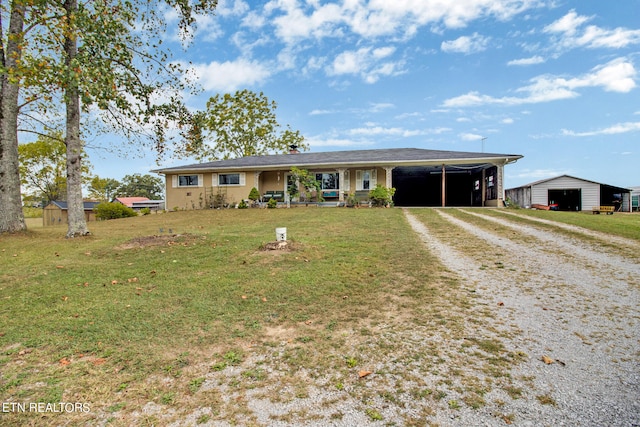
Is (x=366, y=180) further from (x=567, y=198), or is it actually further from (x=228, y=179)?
(x=567, y=198)

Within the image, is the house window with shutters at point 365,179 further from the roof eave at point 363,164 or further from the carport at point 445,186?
the carport at point 445,186

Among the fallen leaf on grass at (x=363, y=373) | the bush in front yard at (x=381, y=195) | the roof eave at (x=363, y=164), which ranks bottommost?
the fallen leaf on grass at (x=363, y=373)

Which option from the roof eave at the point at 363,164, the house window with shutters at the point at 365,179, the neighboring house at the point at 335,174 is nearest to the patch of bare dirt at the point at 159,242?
the roof eave at the point at 363,164

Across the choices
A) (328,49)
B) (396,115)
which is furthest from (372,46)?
(396,115)

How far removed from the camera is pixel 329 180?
2225 cm

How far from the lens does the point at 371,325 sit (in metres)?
3.45

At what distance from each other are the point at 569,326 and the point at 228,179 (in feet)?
72.4

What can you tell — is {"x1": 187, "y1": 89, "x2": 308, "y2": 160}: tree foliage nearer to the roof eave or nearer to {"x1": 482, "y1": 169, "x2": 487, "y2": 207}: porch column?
the roof eave

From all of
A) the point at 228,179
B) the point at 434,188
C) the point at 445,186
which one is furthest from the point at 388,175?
the point at 228,179

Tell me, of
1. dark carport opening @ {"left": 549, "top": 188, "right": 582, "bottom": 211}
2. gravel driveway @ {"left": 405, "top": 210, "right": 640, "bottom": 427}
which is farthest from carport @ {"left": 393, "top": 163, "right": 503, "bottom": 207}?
gravel driveway @ {"left": 405, "top": 210, "right": 640, "bottom": 427}

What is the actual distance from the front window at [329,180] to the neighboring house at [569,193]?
43.0 ft

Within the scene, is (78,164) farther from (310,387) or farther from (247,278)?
(310,387)

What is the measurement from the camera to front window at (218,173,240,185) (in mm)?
22875

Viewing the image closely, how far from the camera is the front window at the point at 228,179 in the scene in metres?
22.9
